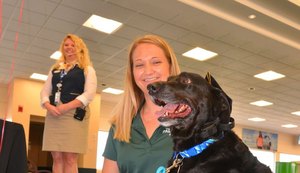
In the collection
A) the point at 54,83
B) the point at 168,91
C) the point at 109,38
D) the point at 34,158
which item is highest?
the point at 109,38

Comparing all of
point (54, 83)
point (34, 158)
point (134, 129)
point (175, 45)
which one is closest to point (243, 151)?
point (134, 129)

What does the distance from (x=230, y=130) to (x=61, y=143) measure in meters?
1.69

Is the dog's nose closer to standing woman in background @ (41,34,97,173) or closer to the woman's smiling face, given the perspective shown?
the woman's smiling face

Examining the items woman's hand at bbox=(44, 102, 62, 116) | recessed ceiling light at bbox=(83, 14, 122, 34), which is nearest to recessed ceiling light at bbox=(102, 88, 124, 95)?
recessed ceiling light at bbox=(83, 14, 122, 34)

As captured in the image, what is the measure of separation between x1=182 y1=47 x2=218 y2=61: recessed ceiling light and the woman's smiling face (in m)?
5.77

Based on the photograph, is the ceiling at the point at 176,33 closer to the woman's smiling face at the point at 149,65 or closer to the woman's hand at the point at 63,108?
the woman's hand at the point at 63,108

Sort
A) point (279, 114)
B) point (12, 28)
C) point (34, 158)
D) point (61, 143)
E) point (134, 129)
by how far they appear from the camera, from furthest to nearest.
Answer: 1. point (279, 114)
2. point (34, 158)
3. point (12, 28)
4. point (61, 143)
5. point (134, 129)

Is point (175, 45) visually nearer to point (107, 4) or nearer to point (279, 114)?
point (107, 4)

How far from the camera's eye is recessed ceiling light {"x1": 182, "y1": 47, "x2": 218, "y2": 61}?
301 inches

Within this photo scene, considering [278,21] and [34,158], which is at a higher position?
[278,21]

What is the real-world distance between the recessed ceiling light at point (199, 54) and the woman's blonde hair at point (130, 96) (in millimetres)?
5699

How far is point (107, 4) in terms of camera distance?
563 centimetres

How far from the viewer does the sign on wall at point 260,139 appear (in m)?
17.7

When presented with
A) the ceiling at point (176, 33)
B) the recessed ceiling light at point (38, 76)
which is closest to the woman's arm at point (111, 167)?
the ceiling at point (176, 33)
